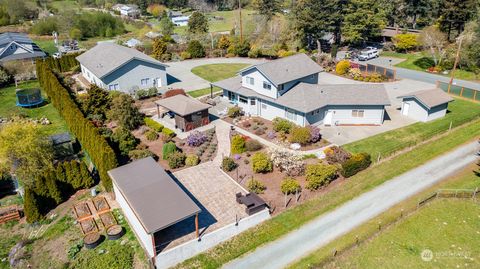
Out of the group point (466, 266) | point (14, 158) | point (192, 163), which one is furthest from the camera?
point (192, 163)

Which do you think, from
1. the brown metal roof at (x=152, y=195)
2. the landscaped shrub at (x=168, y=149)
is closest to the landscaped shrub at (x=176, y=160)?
the landscaped shrub at (x=168, y=149)

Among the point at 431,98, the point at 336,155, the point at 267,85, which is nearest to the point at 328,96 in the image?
the point at 267,85

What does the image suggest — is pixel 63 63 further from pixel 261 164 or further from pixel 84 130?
pixel 261 164

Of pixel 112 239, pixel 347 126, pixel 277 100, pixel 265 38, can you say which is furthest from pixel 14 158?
pixel 265 38

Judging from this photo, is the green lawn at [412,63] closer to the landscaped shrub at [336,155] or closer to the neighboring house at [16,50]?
the landscaped shrub at [336,155]

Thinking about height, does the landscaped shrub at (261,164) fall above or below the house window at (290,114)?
below

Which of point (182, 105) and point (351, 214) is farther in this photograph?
point (182, 105)

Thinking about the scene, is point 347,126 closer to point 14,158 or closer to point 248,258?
point 248,258
